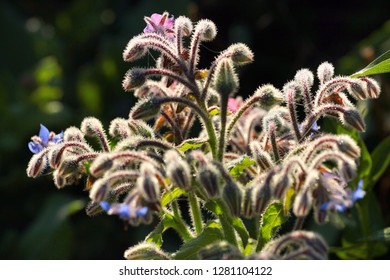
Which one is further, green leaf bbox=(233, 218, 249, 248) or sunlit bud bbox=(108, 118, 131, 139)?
sunlit bud bbox=(108, 118, 131, 139)

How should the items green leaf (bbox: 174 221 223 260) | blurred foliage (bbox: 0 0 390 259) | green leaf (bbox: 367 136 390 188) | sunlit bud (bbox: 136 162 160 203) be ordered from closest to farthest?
sunlit bud (bbox: 136 162 160 203) → green leaf (bbox: 174 221 223 260) → green leaf (bbox: 367 136 390 188) → blurred foliage (bbox: 0 0 390 259)

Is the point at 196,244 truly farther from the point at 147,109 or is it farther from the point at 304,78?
the point at 304,78

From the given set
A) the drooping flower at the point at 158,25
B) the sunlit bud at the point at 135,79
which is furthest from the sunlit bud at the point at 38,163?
the drooping flower at the point at 158,25

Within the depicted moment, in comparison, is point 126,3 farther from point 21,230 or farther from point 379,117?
point 379,117

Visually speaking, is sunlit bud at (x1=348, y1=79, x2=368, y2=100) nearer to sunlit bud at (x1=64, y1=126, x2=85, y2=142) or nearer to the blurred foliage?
sunlit bud at (x1=64, y1=126, x2=85, y2=142)

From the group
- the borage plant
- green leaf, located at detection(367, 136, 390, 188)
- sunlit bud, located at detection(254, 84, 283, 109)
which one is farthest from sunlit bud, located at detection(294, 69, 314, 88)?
green leaf, located at detection(367, 136, 390, 188)

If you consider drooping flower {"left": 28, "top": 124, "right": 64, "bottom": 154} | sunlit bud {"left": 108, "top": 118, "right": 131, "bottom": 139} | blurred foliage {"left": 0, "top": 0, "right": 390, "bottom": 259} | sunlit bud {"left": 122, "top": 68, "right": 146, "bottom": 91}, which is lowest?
sunlit bud {"left": 108, "top": 118, "right": 131, "bottom": 139}

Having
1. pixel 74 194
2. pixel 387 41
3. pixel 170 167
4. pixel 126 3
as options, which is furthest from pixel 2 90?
pixel 170 167
